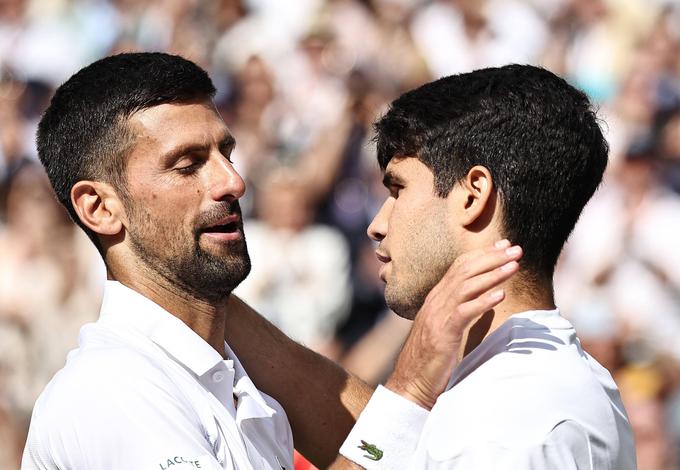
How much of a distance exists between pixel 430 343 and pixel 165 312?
72cm

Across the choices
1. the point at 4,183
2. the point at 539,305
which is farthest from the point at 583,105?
the point at 4,183

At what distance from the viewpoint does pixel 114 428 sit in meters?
2.55

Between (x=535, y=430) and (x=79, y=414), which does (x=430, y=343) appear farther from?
(x=79, y=414)

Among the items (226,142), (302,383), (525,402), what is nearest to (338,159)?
(302,383)

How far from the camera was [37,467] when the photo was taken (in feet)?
8.77

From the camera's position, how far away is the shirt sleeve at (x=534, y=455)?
2.28 metres

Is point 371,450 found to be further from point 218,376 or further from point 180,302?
point 180,302

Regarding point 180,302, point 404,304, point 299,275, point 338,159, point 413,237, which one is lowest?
point 180,302

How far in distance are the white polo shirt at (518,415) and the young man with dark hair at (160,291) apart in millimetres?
90

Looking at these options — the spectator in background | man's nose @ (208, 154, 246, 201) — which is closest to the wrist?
man's nose @ (208, 154, 246, 201)

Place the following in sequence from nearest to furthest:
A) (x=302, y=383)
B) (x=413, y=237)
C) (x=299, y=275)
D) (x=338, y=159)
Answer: (x=413, y=237) < (x=302, y=383) < (x=299, y=275) < (x=338, y=159)

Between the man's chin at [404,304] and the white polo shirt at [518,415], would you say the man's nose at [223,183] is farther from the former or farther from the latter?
the white polo shirt at [518,415]

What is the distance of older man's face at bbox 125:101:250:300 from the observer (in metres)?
2.94

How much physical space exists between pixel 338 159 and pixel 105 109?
13.4 ft
